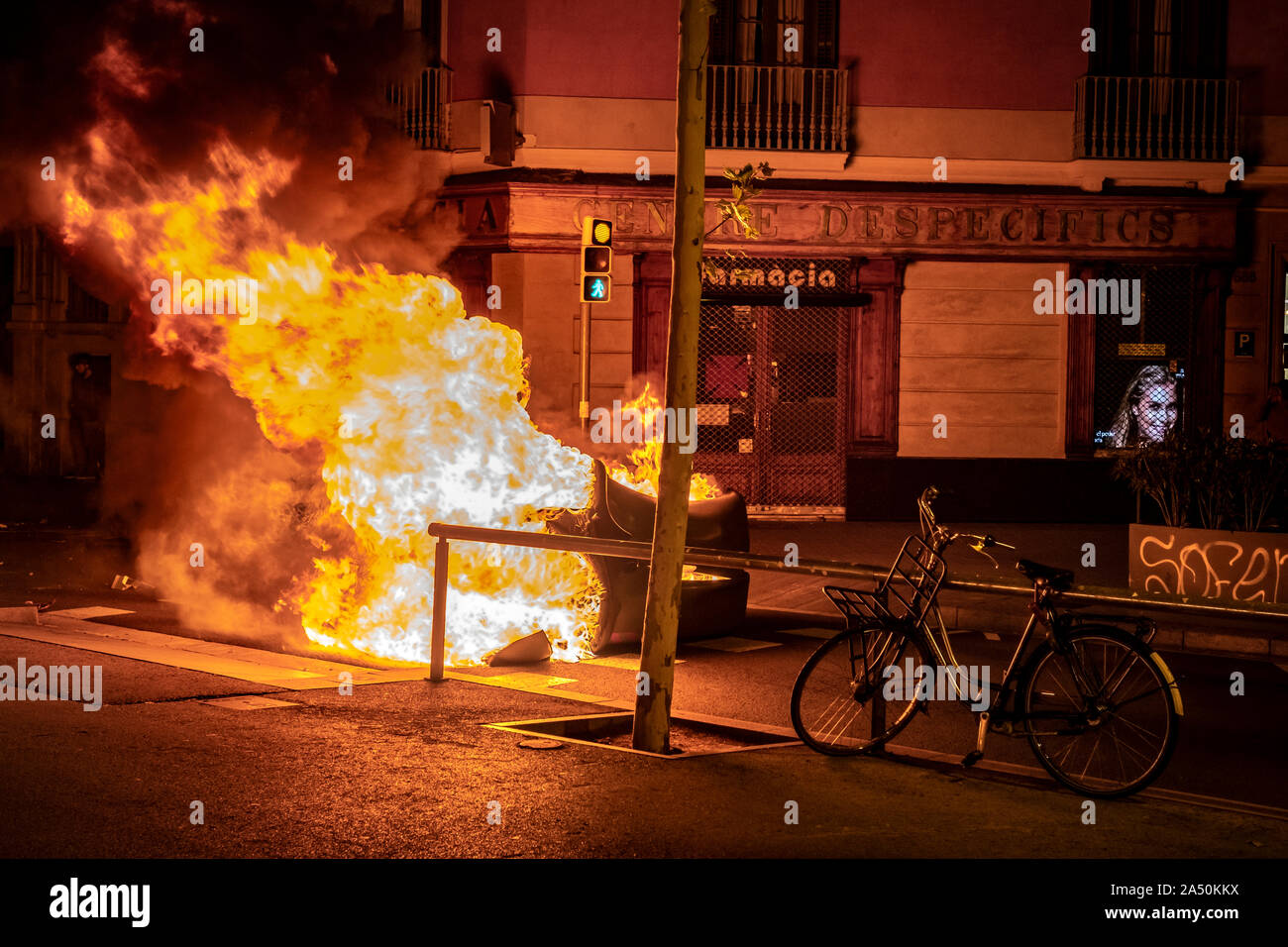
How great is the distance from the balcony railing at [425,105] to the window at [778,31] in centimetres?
370

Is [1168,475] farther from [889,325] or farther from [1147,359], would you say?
[1147,359]

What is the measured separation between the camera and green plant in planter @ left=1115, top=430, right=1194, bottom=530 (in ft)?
36.4

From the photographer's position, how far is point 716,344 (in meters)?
17.7

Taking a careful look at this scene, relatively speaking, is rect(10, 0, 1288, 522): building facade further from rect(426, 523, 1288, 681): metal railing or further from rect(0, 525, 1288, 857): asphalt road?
rect(0, 525, 1288, 857): asphalt road

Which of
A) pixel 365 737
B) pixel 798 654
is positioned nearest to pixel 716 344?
pixel 798 654

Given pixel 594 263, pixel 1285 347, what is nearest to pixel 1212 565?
pixel 594 263

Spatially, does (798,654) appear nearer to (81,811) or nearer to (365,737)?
(365,737)

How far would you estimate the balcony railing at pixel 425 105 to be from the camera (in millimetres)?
17922

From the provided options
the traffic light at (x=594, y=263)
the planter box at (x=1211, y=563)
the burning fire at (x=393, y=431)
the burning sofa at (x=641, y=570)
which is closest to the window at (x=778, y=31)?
the traffic light at (x=594, y=263)

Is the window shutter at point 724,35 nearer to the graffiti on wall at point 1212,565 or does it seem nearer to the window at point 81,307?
the graffiti on wall at point 1212,565

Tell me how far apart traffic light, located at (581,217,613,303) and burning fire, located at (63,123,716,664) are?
137 inches

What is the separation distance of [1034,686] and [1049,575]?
490mm


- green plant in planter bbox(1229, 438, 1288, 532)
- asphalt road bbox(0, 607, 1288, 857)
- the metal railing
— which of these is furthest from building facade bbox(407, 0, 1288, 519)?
asphalt road bbox(0, 607, 1288, 857)
